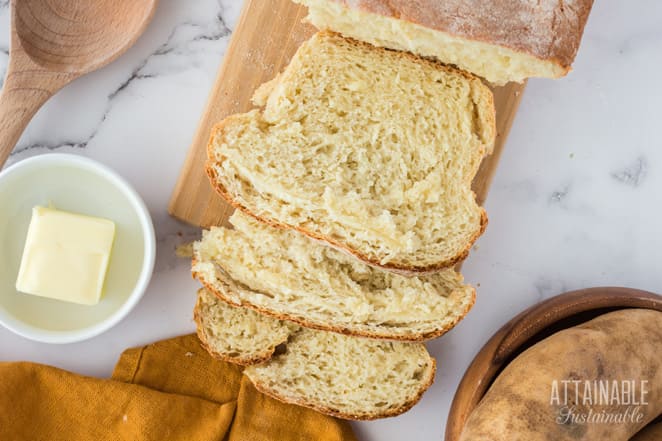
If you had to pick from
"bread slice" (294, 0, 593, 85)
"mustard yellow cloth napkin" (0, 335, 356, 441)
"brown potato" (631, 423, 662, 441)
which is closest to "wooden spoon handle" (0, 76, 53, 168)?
"mustard yellow cloth napkin" (0, 335, 356, 441)

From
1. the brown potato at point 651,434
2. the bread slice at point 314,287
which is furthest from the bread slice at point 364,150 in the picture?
the brown potato at point 651,434

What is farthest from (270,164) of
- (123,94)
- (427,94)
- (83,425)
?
(83,425)

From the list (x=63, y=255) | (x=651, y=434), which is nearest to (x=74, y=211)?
(x=63, y=255)

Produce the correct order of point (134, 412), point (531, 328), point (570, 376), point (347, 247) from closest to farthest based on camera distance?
point (570, 376) → point (347, 247) → point (531, 328) → point (134, 412)

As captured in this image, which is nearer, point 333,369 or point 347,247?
point 347,247

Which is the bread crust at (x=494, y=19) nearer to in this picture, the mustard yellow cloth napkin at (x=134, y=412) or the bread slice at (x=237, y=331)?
the bread slice at (x=237, y=331)

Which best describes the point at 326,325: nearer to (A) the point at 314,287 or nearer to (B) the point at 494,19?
(A) the point at 314,287
